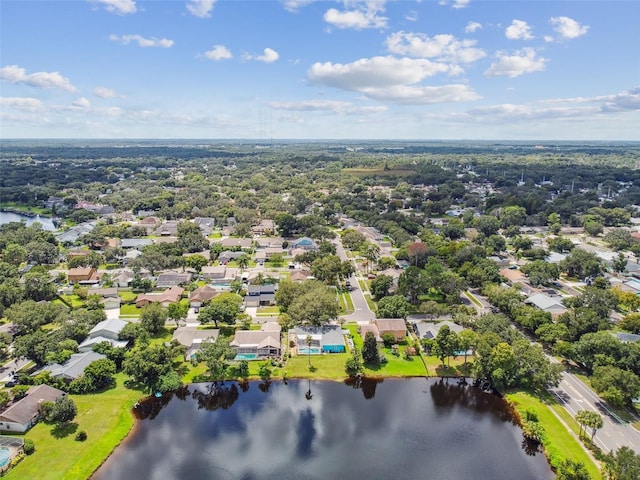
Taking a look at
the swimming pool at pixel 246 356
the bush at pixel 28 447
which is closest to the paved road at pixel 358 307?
the swimming pool at pixel 246 356

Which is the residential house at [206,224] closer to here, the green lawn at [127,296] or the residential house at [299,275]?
the green lawn at [127,296]

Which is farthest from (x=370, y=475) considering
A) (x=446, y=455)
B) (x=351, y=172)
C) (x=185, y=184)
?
(x=351, y=172)

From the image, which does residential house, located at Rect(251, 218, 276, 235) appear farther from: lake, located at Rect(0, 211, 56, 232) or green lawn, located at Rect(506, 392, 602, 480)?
green lawn, located at Rect(506, 392, 602, 480)

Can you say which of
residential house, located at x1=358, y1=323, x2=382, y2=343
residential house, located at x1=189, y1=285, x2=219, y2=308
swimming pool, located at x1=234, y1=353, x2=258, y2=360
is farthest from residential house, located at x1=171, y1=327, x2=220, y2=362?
residential house, located at x1=358, y1=323, x2=382, y2=343

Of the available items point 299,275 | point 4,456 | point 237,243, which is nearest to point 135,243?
point 237,243

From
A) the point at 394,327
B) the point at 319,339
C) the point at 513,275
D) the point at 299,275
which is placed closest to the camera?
the point at 319,339

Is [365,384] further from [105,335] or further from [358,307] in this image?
[105,335]

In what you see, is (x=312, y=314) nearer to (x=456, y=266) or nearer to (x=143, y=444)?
(x=143, y=444)

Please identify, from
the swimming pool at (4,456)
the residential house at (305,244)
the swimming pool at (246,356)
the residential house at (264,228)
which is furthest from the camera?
the residential house at (264,228)
